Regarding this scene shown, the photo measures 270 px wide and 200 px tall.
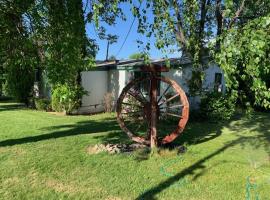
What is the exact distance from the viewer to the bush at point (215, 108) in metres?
14.9

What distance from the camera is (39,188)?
630 centimetres

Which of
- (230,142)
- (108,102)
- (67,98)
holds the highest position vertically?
(67,98)

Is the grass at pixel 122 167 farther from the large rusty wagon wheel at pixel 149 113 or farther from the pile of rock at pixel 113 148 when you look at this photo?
the large rusty wagon wheel at pixel 149 113

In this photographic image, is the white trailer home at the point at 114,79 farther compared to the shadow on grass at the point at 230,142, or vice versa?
the white trailer home at the point at 114,79

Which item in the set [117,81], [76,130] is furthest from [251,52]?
[117,81]

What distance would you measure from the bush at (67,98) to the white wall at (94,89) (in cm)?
96

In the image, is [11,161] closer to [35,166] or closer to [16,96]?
[35,166]

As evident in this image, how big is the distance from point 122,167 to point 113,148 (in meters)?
1.29

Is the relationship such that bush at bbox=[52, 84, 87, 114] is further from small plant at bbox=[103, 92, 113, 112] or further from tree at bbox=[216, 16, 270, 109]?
tree at bbox=[216, 16, 270, 109]

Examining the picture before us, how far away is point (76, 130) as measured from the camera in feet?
39.1

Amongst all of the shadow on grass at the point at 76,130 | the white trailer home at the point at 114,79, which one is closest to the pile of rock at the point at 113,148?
the shadow on grass at the point at 76,130

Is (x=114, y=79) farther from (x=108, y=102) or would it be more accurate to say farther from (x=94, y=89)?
(x=108, y=102)

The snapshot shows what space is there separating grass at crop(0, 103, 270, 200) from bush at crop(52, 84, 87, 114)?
414 cm

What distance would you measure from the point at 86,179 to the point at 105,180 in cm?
38
